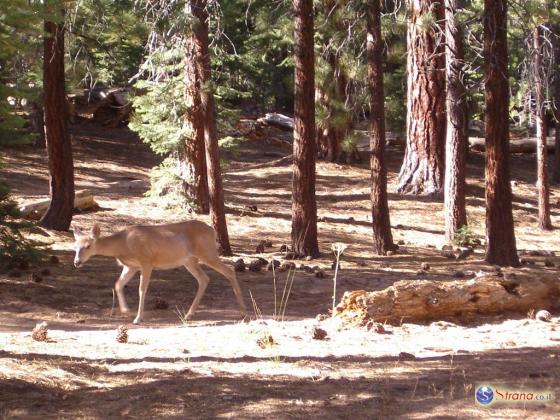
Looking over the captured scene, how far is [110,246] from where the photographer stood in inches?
543

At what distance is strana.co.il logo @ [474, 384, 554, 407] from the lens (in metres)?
7.57

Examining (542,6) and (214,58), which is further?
(214,58)

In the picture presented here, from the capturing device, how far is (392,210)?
26.3m

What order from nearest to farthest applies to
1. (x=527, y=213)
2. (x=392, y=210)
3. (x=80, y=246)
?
(x=80, y=246)
(x=392, y=210)
(x=527, y=213)

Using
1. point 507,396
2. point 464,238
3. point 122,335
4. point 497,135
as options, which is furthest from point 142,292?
point 464,238

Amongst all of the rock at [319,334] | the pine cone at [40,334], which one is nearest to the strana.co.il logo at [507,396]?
the rock at [319,334]

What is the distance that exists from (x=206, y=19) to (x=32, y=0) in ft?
12.0

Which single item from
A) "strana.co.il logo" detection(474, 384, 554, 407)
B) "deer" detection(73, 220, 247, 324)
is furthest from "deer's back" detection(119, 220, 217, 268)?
"strana.co.il logo" detection(474, 384, 554, 407)

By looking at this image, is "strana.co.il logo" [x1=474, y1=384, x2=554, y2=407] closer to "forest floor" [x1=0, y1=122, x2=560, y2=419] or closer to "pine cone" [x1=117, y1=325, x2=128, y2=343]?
"forest floor" [x1=0, y1=122, x2=560, y2=419]

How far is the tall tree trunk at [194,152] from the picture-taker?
22.2 meters

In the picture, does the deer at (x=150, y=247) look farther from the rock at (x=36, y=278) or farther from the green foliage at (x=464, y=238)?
the green foliage at (x=464, y=238)

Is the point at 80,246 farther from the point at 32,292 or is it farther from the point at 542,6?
the point at 542,6

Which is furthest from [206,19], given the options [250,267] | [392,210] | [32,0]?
[392,210]

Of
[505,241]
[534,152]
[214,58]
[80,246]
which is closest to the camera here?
[80,246]
